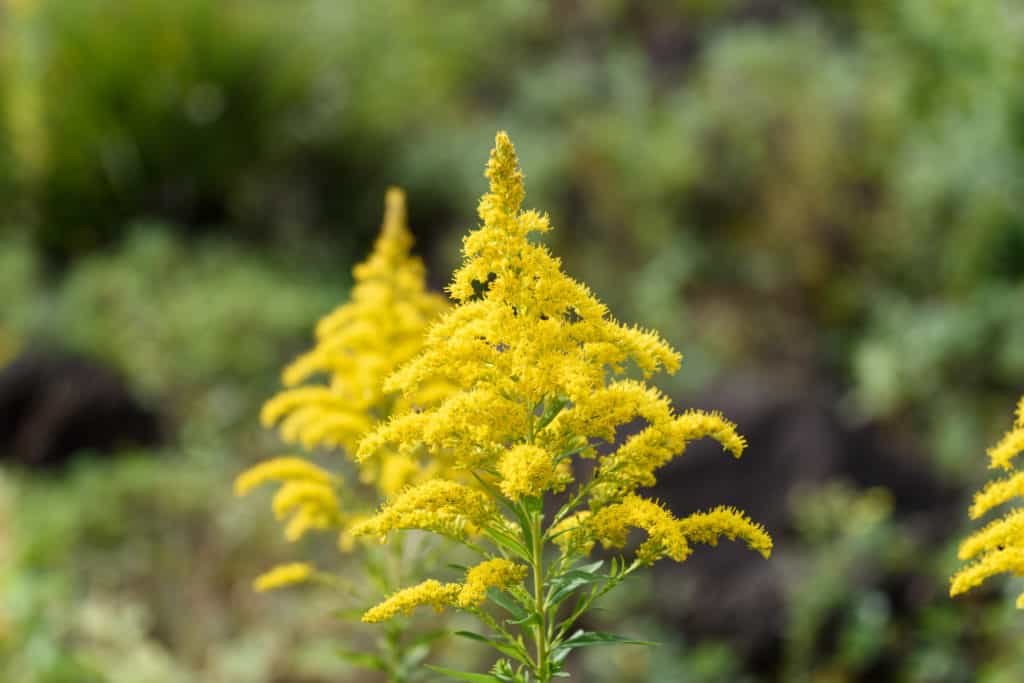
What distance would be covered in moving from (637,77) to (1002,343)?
4.69 metres

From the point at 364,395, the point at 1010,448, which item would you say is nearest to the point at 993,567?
the point at 1010,448

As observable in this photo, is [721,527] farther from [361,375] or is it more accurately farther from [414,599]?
[361,375]

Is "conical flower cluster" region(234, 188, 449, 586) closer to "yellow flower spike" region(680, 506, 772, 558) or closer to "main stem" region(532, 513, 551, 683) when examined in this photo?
"main stem" region(532, 513, 551, 683)

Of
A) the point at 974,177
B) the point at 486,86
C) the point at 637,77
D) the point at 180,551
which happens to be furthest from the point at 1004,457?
the point at 486,86

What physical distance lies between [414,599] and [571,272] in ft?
20.7

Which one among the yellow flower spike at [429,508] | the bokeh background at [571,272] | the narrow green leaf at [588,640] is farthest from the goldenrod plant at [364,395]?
the bokeh background at [571,272]

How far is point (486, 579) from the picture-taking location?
2.04m

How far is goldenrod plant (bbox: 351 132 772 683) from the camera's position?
2.05m

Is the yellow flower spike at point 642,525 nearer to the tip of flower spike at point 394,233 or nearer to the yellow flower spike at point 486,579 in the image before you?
the yellow flower spike at point 486,579

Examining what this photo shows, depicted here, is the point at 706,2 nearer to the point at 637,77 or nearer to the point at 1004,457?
the point at 637,77

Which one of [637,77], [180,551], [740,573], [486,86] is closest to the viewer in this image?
[740,573]

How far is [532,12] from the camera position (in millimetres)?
11891

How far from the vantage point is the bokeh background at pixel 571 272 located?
518 cm

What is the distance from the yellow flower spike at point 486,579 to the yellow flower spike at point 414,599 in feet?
0.08
